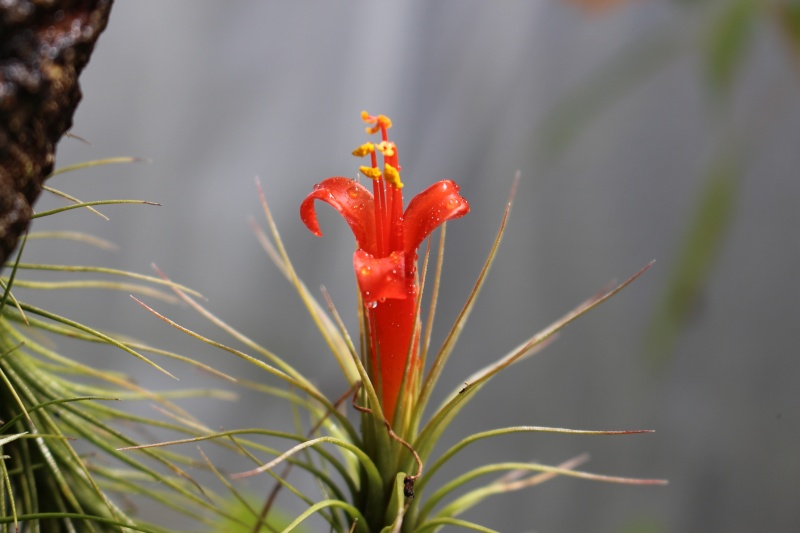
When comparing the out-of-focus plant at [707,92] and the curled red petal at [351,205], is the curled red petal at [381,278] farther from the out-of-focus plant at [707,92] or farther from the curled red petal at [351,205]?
the out-of-focus plant at [707,92]

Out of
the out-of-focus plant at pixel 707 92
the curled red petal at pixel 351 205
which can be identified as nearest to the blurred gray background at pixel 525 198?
the out-of-focus plant at pixel 707 92

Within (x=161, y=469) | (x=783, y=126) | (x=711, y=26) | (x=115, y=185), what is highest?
(x=711, y=26)

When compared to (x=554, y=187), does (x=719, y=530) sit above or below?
below

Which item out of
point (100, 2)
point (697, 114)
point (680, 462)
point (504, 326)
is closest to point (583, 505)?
point (680, 462)

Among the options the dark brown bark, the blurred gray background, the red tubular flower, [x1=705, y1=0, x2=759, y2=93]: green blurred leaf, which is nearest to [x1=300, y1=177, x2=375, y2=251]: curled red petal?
the red tubular flower

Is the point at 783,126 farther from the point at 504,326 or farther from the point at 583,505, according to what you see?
the point at 583,505

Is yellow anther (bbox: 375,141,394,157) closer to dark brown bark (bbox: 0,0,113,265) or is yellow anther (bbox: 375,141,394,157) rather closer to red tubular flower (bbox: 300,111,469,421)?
red tubular flower (bbox: 300,111,469,421)

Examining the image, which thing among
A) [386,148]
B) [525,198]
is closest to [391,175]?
[386,148]
